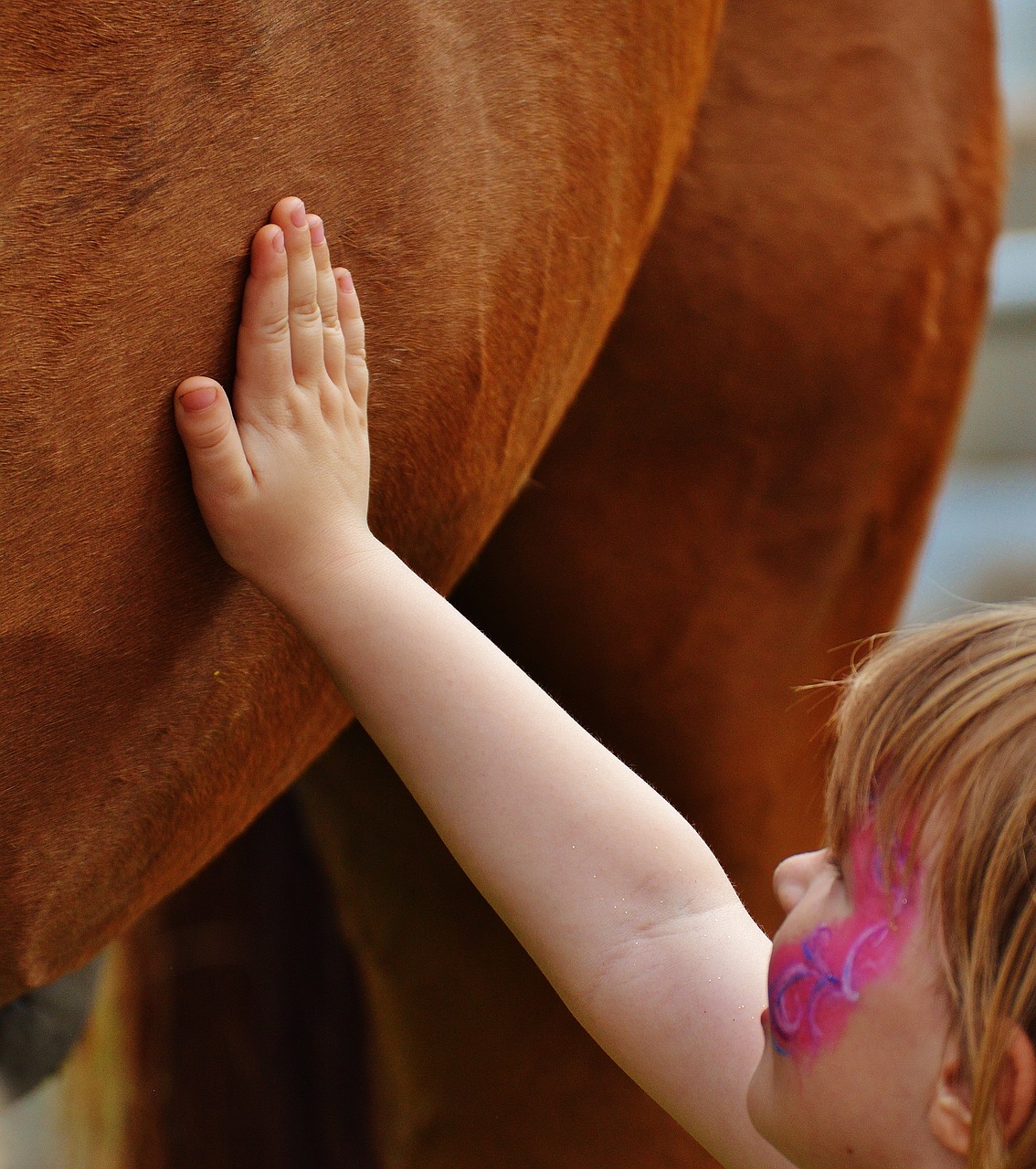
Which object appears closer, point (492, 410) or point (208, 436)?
point (208, 436)

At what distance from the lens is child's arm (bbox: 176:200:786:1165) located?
531mm

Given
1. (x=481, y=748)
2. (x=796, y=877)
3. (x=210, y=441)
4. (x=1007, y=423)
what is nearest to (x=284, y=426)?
(x=210, y=441)

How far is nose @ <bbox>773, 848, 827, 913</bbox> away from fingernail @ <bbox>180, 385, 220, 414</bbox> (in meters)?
0.26

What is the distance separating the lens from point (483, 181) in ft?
2.04

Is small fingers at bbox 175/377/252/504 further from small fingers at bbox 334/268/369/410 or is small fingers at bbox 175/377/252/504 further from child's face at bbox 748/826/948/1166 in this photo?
child's face at bbox 748/826/948/1166

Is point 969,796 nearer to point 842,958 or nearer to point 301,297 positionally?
point 842,958

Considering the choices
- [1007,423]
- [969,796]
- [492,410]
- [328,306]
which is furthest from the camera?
[1007,423]

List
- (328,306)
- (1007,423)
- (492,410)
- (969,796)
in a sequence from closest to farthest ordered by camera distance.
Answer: (969,796) < (328,306) < (492,410) < (1007,423)

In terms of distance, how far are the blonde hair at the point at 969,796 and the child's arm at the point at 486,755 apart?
0.27 feet

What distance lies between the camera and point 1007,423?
14.0 ft

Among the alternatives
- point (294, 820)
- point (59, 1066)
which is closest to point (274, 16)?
point (59, 1066)

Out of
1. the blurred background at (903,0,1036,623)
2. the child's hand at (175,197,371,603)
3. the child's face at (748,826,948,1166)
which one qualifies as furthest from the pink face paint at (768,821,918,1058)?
the blurred background at (903,0,1036,623)

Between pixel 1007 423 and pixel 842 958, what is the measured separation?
4.07 m

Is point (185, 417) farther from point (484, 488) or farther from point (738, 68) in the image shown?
point (738, 68)
